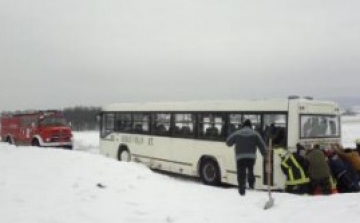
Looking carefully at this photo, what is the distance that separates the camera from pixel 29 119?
2753 centimetres

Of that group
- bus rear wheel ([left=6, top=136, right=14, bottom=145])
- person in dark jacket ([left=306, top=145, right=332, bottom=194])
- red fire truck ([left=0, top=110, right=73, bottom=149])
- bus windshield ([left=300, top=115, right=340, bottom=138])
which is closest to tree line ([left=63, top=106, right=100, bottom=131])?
→ bus rear wheel ([left=6, top=136, right=14, bottom=145])

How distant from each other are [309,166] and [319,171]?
0.30 m

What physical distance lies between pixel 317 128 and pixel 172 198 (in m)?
5.77

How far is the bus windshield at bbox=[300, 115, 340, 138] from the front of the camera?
547 inches

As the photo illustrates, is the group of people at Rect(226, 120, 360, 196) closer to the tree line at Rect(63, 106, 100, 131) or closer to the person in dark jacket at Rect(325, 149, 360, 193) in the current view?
the person in dark jacket at Rect(325, 149, 360, 193)

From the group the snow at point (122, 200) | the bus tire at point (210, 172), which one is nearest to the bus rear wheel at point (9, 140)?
the bus tire at point (210, 172)

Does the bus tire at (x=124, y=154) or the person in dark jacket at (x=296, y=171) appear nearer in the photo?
the person in dark jacket at (x=296, y=171)

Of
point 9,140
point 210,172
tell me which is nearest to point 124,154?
point 210,172

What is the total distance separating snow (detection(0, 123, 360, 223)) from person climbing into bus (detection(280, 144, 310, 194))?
1554mm

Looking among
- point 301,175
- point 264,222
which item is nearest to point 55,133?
point 301,175

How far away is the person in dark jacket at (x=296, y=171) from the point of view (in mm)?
12656

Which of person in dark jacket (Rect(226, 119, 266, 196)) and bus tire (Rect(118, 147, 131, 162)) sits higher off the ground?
person in dark jacket (Rect(226, 119, 266, 196))

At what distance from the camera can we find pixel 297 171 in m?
12.7

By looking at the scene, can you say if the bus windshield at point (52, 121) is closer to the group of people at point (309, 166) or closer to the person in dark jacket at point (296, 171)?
the group of people at point (309, 166)
